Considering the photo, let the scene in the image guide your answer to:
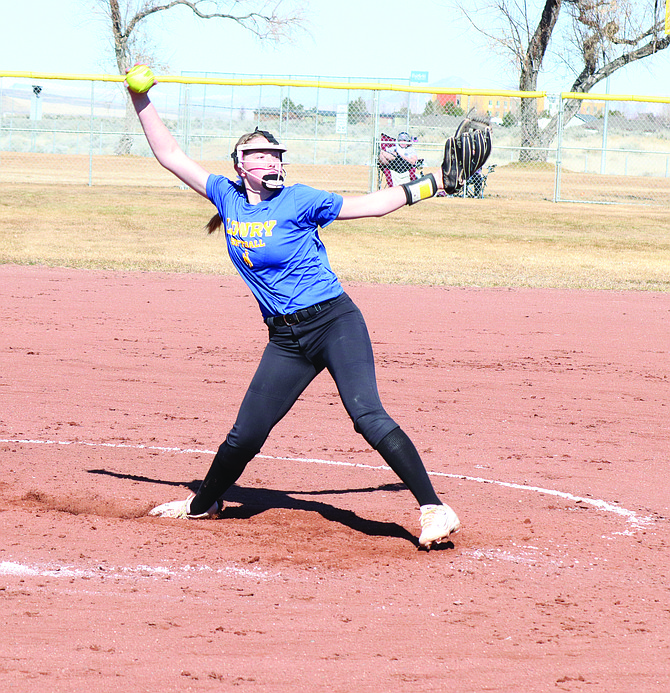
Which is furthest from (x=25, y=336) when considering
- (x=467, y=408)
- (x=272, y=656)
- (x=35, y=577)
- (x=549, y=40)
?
(x=549, y=40)

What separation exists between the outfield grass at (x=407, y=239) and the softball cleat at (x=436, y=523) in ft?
33.3

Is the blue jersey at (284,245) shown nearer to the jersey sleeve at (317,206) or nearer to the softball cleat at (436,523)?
the jersey sleeve at (317,206)

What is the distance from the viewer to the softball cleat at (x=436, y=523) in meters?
4.46

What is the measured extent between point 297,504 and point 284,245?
1660 mm

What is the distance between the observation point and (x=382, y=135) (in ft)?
74.5

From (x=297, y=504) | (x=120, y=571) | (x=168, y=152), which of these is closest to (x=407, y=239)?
(x=297, y=504)

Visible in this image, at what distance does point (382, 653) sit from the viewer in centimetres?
348

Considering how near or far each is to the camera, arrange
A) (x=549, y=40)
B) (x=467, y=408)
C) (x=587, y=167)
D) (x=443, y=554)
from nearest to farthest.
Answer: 1. (x=443, y=554)
2. (x=467, y=408)
3. (x=549, y=40)
4. (x=587, y=167)

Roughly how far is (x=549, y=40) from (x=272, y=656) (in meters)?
34.0

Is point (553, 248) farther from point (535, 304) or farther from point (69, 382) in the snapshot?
point (69, 382)

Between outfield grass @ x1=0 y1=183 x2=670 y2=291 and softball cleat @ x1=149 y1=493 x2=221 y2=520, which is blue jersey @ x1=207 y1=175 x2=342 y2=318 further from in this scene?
outfield grass @ x1=0 y1=183 x2=670 y2=291

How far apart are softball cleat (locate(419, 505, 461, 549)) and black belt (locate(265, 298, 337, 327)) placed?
3.46 feet

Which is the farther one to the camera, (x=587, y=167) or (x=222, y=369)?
(x=587, y=167)

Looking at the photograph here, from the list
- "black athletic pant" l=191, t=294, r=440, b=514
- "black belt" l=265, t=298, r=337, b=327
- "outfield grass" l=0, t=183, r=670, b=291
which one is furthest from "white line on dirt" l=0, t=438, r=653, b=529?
"outfield grass" l=0, t=183, r=670, b=291
